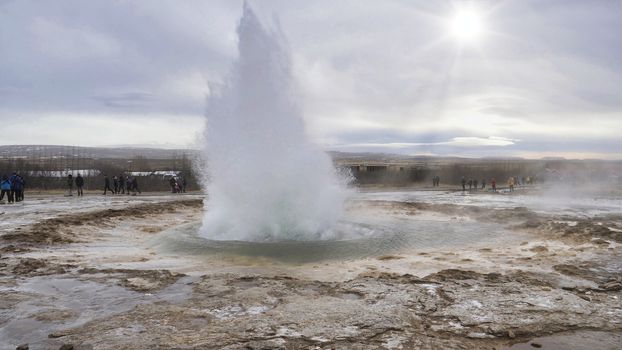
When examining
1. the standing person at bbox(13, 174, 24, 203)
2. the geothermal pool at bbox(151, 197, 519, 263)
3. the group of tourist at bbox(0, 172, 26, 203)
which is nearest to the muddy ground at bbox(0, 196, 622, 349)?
the geothermal pool at bbox(151, 197, 519, 263)

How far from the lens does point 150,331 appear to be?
4.14 meters

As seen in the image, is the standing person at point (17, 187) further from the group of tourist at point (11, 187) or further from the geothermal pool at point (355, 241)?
the geothermal pool at point (355, 241)

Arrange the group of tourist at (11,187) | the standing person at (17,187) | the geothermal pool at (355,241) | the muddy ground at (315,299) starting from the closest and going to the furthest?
the muddy ground at (315,299)
the geothermal pool at (355,241)
the group of tourist at (11,187)
the standing person at (17,187)

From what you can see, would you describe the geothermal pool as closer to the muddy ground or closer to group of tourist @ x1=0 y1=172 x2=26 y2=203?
the muddy ground

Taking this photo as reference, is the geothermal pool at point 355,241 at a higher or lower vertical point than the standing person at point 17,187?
Answer: lower

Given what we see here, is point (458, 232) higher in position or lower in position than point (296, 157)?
lower

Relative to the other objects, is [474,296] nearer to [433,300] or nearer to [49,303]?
[433,300]

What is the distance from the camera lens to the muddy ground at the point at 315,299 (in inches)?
159

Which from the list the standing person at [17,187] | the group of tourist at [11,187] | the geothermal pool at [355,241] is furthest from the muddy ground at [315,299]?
the standing person at [17,187]

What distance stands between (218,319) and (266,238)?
18.5ft

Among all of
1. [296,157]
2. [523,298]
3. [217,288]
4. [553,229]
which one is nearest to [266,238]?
[296,157]

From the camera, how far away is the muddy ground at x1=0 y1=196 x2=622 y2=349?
4.03 m

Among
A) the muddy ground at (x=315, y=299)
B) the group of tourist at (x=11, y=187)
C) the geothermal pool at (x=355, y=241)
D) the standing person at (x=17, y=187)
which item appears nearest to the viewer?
the muddy ground at (x=315, y=299)

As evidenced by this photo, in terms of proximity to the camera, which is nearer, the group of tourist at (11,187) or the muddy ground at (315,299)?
the muddy ground at (315,299)
